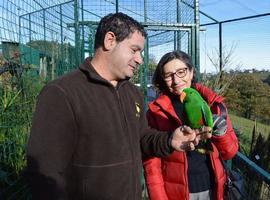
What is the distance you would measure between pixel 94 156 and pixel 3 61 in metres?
2.29

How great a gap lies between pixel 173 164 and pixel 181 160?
63 mm

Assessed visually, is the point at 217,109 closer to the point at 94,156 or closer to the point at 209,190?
the point at 209,190

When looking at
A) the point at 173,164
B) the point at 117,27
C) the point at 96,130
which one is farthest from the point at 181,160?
the point at 117,27

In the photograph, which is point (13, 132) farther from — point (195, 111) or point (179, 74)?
point (195, 111)

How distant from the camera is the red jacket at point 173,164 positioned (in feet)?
7.59

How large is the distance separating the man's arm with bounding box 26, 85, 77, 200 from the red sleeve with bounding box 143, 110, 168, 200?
81cm

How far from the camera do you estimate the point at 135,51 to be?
6.39 ft

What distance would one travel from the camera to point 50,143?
1647mm

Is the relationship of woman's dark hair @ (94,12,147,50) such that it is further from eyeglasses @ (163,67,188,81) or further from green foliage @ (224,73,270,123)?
green foliage @ (224,73,270,123)

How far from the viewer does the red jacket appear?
2.31 meters

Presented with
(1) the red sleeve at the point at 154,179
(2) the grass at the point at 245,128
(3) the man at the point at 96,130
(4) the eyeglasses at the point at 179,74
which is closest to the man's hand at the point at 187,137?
(3) the man at the point at 96,130

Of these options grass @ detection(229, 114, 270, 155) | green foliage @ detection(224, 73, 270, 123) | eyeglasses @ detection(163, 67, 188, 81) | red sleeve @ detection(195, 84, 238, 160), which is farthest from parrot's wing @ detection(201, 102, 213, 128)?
green foliage @ detection(224, 73, 270, 123)

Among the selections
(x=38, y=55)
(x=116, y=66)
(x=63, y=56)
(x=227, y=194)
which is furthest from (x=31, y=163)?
(x=38, y=55)

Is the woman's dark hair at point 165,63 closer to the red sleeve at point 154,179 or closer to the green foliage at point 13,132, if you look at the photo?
the red sleeve at point 154,179
